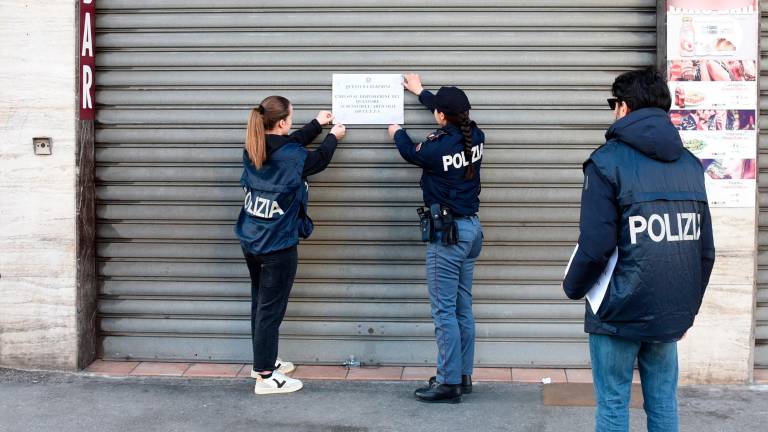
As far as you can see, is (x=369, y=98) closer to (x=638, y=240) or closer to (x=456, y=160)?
(x=456, y=160)

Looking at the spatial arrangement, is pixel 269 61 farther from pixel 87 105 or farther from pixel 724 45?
pixel 724 45

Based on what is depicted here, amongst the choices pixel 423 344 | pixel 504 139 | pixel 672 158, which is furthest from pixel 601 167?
pixel 423 344

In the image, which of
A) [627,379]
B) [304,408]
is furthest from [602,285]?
[304,408]

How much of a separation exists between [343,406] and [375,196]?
142 cm

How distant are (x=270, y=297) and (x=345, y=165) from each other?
1071 mm

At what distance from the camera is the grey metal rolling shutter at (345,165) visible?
19.3 feet

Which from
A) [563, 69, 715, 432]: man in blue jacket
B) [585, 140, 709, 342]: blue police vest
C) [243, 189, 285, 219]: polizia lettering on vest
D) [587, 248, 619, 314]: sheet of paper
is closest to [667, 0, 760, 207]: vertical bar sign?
[563, 69, 715, 432]: man in blue jacket

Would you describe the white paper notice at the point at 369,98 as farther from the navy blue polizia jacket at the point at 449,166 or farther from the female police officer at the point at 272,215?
the navy blue polizia jacket at the point at 449,166

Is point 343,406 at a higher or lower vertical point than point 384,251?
lower

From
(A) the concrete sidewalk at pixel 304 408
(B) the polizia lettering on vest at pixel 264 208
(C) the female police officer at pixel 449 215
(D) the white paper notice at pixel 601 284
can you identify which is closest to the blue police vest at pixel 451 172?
(C) the female police officer at pixel 449 215

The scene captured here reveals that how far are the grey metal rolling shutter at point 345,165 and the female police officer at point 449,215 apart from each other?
22.4 inches

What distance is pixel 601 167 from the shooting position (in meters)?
3.76

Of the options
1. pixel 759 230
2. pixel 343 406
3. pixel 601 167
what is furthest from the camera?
pixel 759 230

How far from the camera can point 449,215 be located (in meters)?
5.30
